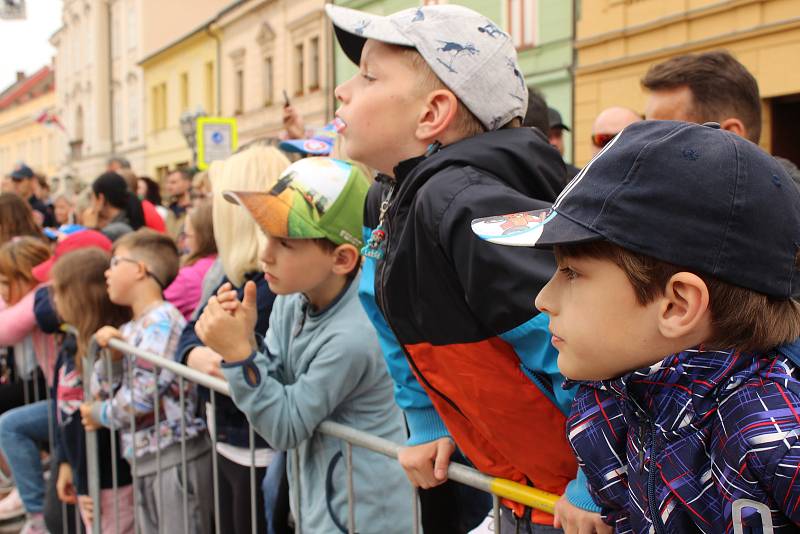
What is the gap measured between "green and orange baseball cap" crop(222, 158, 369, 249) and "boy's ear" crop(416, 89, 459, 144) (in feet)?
2.26

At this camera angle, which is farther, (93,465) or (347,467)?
(93,465)

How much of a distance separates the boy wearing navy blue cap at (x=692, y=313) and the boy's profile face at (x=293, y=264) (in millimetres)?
1254

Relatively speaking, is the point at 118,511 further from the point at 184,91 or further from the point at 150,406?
the point at 184,91

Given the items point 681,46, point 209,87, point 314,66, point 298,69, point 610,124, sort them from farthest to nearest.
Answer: point 209,87, point 298,69, point 314,66, point 681,46, point 610,124

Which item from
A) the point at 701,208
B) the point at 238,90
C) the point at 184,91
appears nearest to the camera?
the point at 701,208

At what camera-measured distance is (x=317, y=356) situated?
241 cm

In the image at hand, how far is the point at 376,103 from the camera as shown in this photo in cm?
187

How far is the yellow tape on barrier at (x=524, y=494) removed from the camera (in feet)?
5.27

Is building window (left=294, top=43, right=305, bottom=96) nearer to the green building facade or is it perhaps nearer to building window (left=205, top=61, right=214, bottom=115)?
building window (left=205, top=61, right=214, bottom=115)

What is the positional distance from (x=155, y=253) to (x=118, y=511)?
42.2 inches

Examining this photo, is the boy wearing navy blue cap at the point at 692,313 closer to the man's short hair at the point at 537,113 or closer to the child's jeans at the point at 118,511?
the man's short hair at the point at 537,113

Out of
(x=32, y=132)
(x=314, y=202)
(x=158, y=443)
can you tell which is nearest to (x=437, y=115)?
(x=314, y=202)

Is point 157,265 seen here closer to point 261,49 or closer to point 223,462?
point 223,462

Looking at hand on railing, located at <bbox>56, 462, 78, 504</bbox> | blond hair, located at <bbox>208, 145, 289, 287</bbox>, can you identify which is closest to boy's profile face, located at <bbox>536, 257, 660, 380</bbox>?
blond hair, located at <bbox>208, 145, 289, 287</bbox>
